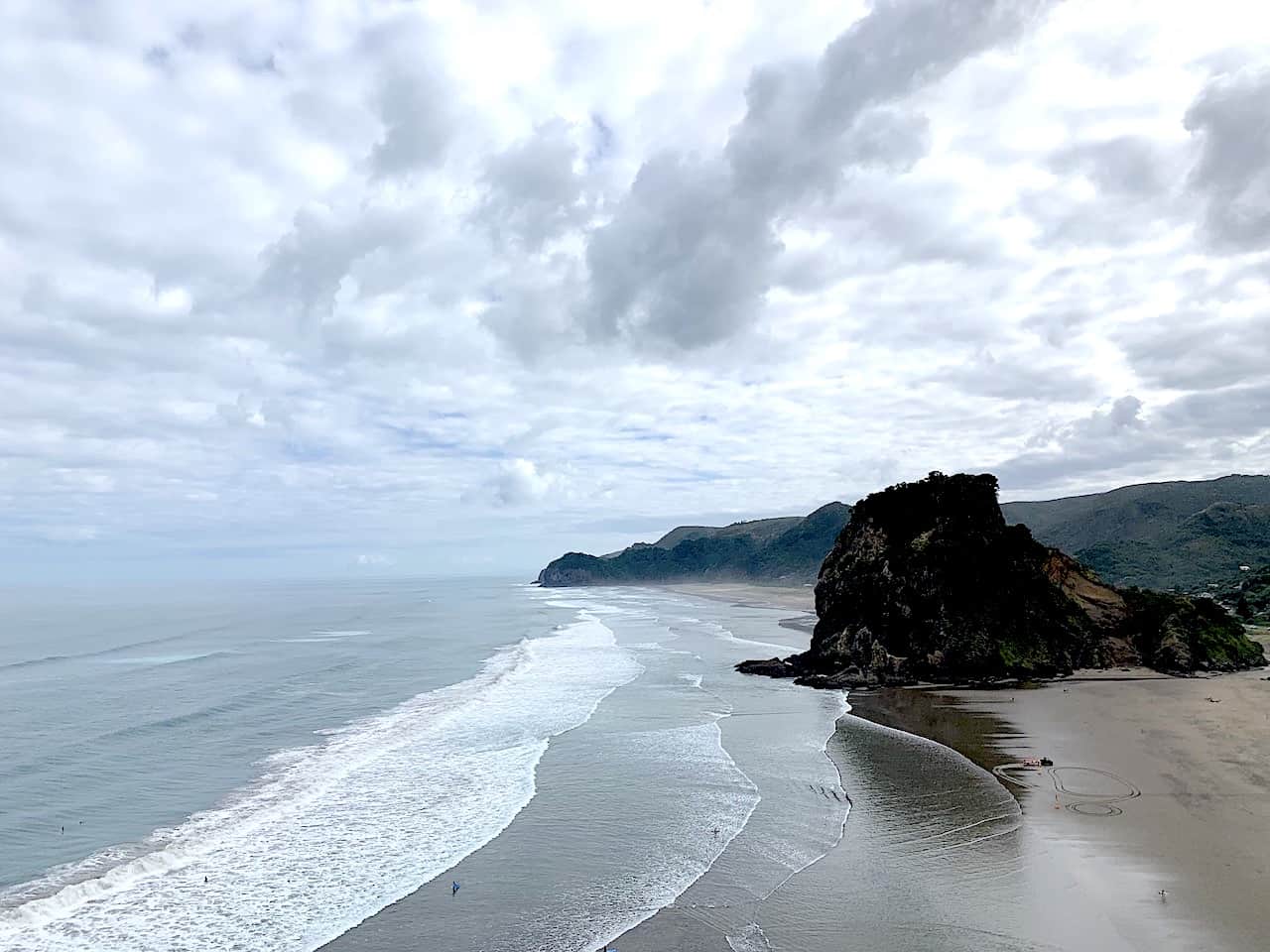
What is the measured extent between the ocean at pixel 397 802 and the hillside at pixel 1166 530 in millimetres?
80242

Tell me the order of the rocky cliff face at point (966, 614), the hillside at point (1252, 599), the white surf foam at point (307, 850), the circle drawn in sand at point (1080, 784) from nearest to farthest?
the white surf foam at point (307, 850) → the circle drawn in sand at point (1080, 784) → the rocky cliff face at point (966, 614) → the hillside at point (1252, 599)

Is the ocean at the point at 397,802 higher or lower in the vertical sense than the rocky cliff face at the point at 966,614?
lower

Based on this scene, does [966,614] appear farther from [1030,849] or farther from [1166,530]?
[1166,530]

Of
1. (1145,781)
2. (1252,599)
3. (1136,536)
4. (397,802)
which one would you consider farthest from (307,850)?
(1136,536)

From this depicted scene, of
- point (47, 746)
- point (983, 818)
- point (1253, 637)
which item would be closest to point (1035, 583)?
point (1253, 637)

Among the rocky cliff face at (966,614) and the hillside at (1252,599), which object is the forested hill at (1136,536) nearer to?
the hillside at (1252,599)

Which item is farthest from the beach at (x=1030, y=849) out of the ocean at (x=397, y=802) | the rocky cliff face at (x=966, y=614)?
the rocky cliff face at (x=966, y=614)

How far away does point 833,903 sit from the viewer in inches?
528

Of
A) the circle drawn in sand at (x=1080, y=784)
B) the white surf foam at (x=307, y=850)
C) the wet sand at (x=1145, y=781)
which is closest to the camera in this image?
the wet sand at (x=1145, y=781)

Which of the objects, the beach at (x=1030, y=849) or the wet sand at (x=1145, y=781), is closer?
the beach at (x=1030, y=849)

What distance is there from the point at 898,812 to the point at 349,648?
4689 centimetres

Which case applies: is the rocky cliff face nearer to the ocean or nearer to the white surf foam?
the ocean

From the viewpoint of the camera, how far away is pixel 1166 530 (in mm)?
122375

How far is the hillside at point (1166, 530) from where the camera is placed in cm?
9925
